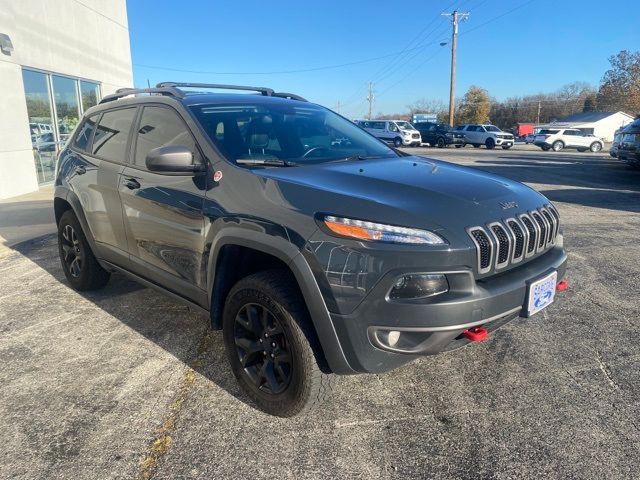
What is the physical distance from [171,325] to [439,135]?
108 ft

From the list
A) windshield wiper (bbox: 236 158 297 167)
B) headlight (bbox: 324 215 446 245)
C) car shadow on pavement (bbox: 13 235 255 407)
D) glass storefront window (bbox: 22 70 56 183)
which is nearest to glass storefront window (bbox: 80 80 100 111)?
glass storefront window (bbox: 22 70 56 183)

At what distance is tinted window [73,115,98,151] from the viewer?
Answer: 4273mm

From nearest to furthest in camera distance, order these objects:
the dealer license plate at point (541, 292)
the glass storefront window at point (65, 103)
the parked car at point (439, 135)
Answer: the dealer license plate at point (541, 292)
the glass storefront window at point (65, 103)
the parked car at point (439, 135)

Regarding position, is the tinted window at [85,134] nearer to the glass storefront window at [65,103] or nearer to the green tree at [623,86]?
the glass storefront window at [65,103]

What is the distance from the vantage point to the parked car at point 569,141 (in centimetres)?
3206

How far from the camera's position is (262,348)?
266 centimetres

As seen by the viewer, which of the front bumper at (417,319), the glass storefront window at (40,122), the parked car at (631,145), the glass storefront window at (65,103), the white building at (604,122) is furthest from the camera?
the white building at (604,122)

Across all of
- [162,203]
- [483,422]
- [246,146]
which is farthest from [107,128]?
[483,422]

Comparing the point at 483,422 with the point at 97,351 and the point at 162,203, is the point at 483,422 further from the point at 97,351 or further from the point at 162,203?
the point at 97,351

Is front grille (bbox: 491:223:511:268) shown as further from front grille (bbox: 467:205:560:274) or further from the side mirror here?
the side mirror

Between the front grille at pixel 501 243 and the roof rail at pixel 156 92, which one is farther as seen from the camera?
the roof rail at pixel 156 92

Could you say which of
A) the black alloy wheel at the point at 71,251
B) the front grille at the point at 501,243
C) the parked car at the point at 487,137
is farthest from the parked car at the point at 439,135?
the front grille at the point at 501,243

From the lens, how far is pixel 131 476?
7.30 feet

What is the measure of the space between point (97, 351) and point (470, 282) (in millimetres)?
2634
